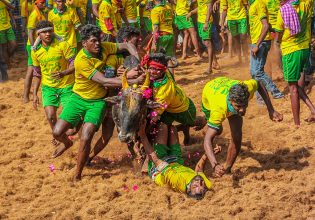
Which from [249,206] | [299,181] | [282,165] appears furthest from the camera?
[282,165]

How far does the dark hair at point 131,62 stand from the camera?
8.14 meters

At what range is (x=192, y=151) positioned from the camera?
9375 mm

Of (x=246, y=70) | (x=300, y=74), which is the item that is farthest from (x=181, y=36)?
(x=300, y=74)

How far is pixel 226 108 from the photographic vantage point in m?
7.78

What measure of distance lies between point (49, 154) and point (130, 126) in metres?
2.85

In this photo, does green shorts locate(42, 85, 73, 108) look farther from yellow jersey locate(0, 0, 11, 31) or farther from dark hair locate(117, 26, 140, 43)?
yellow jersey locate(0, 0, 11, 31)

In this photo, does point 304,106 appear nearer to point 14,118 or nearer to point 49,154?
point 49,154

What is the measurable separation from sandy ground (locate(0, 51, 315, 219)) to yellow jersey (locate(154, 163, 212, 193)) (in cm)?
11

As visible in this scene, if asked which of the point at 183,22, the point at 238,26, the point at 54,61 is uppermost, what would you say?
the point at 54,61

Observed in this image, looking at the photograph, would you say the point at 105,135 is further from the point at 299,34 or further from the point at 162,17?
the point at 162,17

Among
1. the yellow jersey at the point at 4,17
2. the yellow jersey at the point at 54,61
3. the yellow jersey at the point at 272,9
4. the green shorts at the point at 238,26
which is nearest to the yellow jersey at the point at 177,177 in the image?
the yellow jersey at the point at 54,61

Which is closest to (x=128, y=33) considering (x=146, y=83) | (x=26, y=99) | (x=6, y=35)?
(x=146, y=83)

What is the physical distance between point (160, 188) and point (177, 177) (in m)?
0.47

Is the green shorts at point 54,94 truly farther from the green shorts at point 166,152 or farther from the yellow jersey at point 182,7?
the yellow jersey at point 182,7
